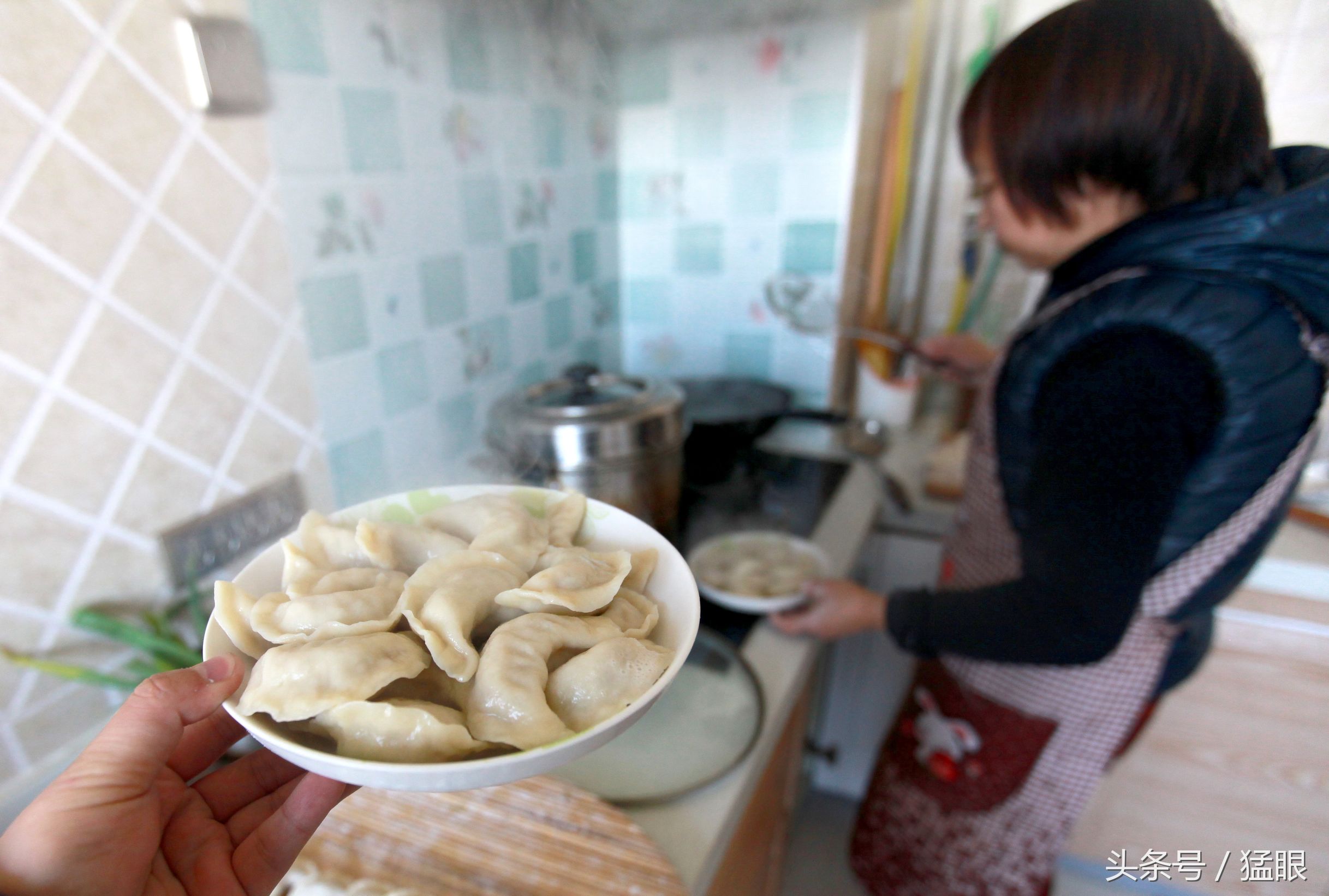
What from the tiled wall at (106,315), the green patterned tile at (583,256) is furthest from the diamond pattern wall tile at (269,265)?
the green patterned tile at (583,256)

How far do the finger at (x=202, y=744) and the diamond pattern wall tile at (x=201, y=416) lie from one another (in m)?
0.29

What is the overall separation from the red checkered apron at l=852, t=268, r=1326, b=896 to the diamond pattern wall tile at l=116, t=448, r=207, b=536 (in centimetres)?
76

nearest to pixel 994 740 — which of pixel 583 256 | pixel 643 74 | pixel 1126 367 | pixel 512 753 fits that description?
pixel 1126 367

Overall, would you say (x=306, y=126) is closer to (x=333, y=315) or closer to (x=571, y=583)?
(x=333, y=315)

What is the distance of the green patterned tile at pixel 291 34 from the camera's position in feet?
1.68

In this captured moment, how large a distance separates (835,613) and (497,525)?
0.49 m

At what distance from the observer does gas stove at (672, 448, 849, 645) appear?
0.70 metres

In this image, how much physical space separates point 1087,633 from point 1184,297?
28cm

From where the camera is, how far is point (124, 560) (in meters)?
0.50

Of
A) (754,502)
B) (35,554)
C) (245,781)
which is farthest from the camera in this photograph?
(754,502)

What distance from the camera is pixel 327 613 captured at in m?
0.27

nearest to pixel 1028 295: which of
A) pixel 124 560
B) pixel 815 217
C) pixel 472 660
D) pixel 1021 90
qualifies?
pixel 815 217

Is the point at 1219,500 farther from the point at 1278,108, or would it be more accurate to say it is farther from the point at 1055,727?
the point at 1055,727

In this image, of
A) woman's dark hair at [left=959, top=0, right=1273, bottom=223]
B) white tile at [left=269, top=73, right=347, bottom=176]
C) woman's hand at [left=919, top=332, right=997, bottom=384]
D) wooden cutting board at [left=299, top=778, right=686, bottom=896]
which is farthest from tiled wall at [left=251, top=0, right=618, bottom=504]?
woman's hand at [left=919, top=332, right=997, bottom=384]
